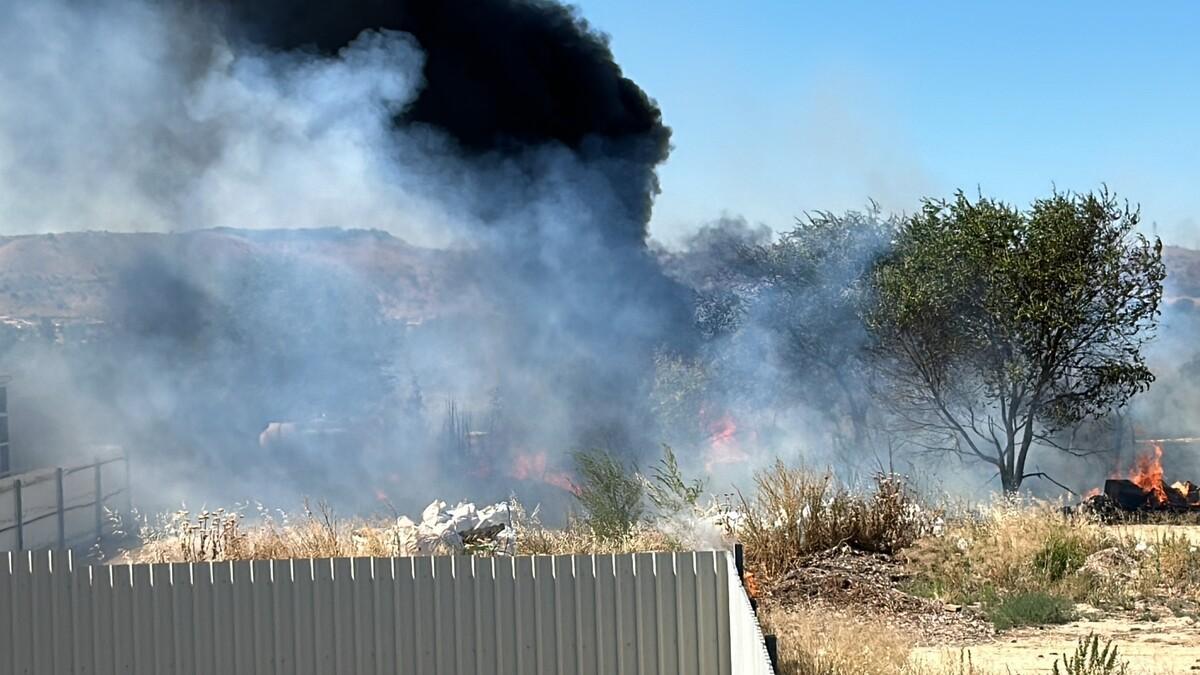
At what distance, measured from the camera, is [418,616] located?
295 inches

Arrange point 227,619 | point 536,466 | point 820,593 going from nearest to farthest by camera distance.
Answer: point 227,619, point 820,593, point 536,466

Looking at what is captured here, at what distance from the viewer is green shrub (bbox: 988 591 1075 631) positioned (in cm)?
1045

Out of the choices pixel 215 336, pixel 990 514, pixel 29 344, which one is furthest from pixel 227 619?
pixel 29 344

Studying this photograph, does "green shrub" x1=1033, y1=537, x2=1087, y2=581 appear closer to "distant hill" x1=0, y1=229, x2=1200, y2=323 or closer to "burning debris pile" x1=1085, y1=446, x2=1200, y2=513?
"burning debris pile" x1=1085, y1=446, x2=1200, y2=513

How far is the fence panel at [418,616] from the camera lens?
7.48 m

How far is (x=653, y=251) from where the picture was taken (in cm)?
2822

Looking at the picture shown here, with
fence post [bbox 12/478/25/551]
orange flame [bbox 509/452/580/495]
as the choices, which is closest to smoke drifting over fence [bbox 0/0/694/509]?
orange flame [bbox 509/452/580/495]

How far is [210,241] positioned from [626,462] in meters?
11.3

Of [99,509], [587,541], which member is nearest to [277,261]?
[99,509]

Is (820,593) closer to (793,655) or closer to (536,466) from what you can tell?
(793,655)

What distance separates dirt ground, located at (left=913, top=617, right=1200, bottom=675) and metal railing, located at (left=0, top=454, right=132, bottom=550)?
39.8 feet

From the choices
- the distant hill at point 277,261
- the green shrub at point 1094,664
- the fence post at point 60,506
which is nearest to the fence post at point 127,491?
the fence post at point 60,506

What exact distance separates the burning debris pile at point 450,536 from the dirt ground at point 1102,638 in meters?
4.63

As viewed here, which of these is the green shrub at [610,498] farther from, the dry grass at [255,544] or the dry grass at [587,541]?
the dry grass at [255,544]
